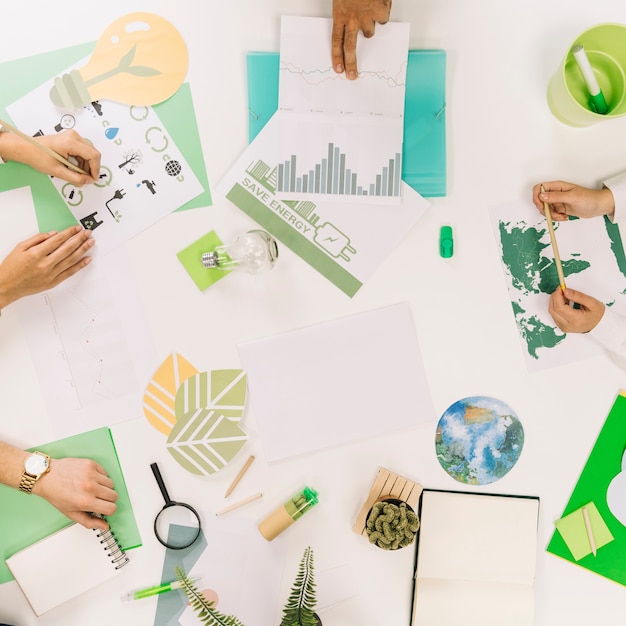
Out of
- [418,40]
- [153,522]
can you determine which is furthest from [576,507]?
[418,40]

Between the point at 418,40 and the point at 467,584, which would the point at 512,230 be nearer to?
the point at 418,40

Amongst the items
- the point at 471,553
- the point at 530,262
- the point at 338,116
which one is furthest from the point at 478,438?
the point at 338,116

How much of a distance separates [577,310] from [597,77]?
431mm

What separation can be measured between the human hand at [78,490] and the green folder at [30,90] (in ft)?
1.48

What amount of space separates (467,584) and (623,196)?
0.79 meters

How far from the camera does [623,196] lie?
100cm

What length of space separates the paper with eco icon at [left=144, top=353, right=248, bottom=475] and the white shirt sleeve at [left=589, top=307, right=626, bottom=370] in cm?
67

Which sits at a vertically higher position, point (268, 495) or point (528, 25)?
point (528, 25)

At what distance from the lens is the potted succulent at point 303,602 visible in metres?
0.96

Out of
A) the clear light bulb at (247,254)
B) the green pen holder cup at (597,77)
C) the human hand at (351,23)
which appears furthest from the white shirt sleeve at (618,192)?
the clear light bulb at (247,254)

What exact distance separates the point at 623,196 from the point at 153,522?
1.08 metres

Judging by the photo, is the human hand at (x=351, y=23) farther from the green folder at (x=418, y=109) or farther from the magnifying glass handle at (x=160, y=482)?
the magnifying glass handle at (x=160, y=482)

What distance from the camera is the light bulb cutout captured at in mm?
1013

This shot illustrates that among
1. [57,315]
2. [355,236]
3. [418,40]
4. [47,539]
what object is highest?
[418,40]
